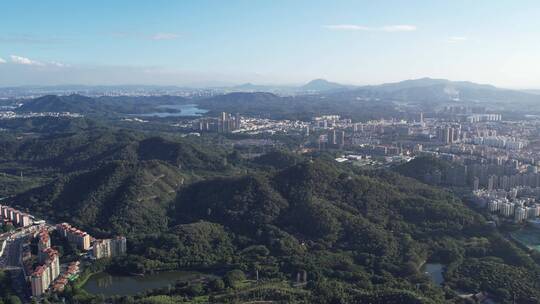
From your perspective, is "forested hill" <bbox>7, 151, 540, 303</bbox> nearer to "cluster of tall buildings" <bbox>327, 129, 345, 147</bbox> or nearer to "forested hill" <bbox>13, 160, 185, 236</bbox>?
"forested hill" <bbox>13, 160, 185, 236</bbox>

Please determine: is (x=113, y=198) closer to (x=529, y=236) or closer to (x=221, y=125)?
(x=529, y=236)

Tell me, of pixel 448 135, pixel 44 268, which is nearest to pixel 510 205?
pixel 44 268

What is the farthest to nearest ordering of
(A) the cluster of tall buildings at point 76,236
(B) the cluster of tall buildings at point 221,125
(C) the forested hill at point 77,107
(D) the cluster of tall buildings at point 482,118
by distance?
(C) the forested hill at point 77,107 → (D) the cluster of tall buildings at point 482,118 → (B) the cluster of tall buildings at point 221,125 → (A) the cluster of tall buildings at point 76,236

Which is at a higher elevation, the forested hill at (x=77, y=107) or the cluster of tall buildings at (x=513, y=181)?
the forested hill at (x=77, y=107)

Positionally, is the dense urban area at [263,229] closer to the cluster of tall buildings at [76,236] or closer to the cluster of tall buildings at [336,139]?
the cluster of tall buildings at [76,236]

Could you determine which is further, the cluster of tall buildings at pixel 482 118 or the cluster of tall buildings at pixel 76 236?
the cluster of tall buildings at pixel 482 118

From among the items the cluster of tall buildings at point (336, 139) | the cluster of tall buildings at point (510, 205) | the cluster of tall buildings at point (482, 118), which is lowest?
the cluster of tall buildings at point (510, 205)

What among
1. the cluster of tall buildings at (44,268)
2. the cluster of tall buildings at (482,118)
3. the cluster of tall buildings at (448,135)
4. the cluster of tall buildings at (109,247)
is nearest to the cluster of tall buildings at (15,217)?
the cluster of tall buildings at (44,268)
